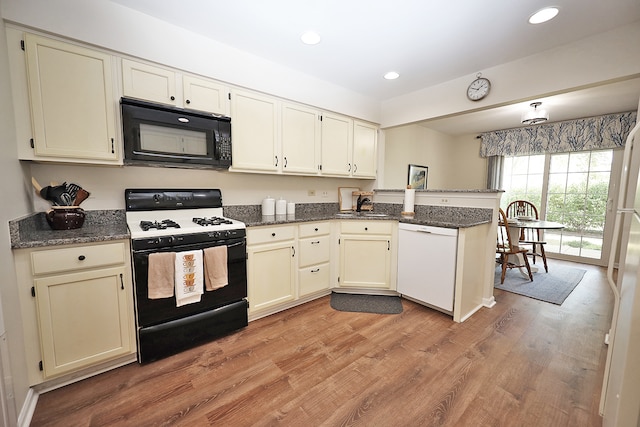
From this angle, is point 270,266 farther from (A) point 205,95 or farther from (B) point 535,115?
(B) point 535,115

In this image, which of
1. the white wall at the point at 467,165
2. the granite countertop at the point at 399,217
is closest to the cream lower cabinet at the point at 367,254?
the granite countertop at the point at 399,217

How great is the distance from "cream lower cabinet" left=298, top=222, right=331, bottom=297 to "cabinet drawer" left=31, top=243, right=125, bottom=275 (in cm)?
146

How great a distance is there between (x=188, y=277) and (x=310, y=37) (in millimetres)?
2118

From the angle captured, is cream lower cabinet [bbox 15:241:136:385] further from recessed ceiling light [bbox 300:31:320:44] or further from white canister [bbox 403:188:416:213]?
white canister [bbox 403:188:416:213]

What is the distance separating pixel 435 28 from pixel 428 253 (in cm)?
192

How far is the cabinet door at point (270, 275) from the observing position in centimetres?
228

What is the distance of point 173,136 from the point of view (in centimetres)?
200

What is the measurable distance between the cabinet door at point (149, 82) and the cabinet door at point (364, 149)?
206 cm

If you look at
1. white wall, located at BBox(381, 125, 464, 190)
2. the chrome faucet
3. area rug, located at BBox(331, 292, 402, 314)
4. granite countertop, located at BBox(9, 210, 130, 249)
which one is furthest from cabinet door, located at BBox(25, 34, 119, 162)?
white wall, located at BBox(381, 125, 464, 190)

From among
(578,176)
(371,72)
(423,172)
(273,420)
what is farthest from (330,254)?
(578,176)

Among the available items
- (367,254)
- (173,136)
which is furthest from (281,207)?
(173,136)

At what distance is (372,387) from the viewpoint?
5.21ft

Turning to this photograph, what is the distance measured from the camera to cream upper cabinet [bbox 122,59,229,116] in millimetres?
1832

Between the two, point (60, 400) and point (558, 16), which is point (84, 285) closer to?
point (60, 400)
